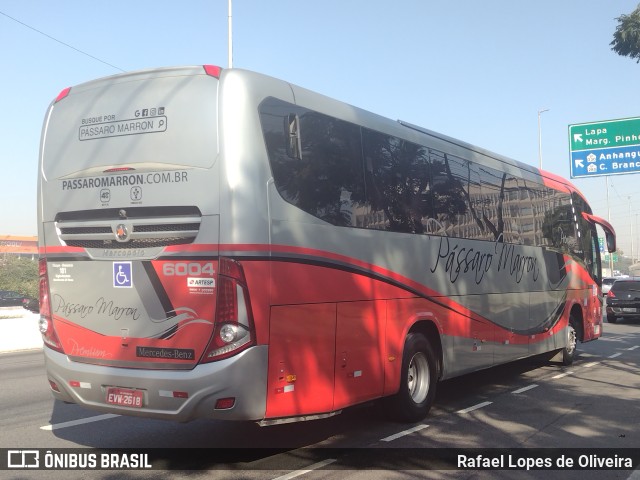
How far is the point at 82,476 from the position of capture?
5.64 metres

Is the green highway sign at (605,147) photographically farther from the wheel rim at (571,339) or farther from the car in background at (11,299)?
the car in background at (11,299)

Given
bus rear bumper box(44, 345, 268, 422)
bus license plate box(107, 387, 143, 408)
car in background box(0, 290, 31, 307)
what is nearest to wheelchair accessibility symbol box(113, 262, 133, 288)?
bus rear bumper box(44, 345, 268, 422)

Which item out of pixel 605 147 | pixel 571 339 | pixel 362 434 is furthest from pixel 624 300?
pixel 362 434

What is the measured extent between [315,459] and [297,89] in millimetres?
3652

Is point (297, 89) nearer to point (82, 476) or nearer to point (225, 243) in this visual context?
point (225, 243)

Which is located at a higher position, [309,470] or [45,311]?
[45,311]

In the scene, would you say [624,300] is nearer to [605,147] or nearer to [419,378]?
[605,147]

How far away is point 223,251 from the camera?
5348 millimetres

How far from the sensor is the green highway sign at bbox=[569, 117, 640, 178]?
23719mm

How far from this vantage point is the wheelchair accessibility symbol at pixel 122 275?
5758mm

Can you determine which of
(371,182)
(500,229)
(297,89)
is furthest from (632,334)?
(297,89)

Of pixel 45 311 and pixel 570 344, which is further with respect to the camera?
pixel 570 344

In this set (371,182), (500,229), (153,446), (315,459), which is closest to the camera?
(315,459)

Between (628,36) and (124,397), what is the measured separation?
16.7 m
